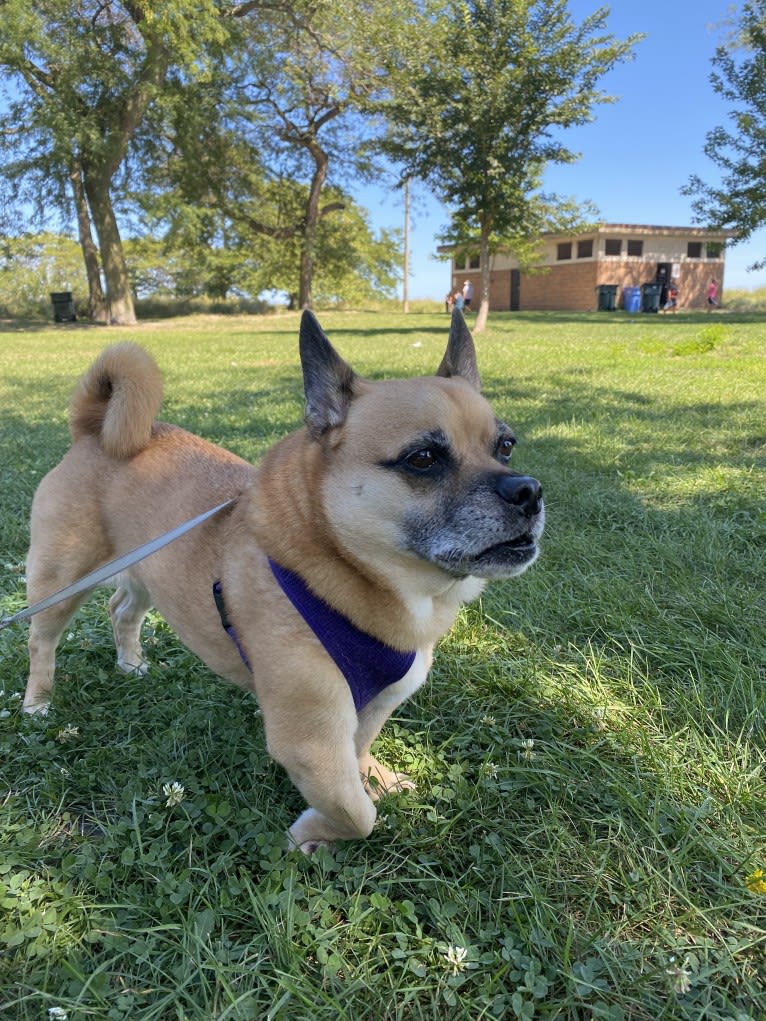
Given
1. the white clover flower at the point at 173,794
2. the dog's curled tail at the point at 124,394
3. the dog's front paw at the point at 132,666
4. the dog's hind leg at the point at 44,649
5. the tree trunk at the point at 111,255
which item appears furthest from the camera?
the tree trunk at the point at 111,255

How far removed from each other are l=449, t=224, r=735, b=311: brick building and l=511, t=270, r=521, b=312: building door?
68 mm

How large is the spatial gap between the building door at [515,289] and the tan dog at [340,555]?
45.6 meters

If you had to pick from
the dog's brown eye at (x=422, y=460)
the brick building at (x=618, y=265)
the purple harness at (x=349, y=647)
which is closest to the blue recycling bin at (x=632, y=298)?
the brick building at (x=618, y=265)

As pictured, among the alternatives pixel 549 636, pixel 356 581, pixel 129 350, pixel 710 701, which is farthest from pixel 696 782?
pixel 129 350

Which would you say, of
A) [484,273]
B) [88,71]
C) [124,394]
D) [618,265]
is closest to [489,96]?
[484,273]

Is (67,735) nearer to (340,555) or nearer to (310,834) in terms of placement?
(310,834)

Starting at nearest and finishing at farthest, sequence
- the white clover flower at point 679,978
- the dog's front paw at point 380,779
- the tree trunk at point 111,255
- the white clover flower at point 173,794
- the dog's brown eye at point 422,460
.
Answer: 1. the white clover flower at point 679,978
2. the dog's brown eye at point 422,460
3. the white clover flower at point 173,794
4. the dog's front paw at point 380,779
5. the tree trunk at point 111,255

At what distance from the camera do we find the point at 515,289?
44844 millimetres

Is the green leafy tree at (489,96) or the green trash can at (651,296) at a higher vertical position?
the green leafy tree at (489,96)

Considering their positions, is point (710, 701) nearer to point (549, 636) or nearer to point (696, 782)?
point (696, 782)

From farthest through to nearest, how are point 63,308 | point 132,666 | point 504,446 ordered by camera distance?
point 63,308 → point 132,666 → point 504,446

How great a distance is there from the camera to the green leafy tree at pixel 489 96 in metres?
18.4

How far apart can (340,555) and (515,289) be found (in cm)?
4634

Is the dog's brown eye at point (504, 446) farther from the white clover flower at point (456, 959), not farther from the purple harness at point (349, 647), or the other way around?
the white clover flower at point (456, 959)
